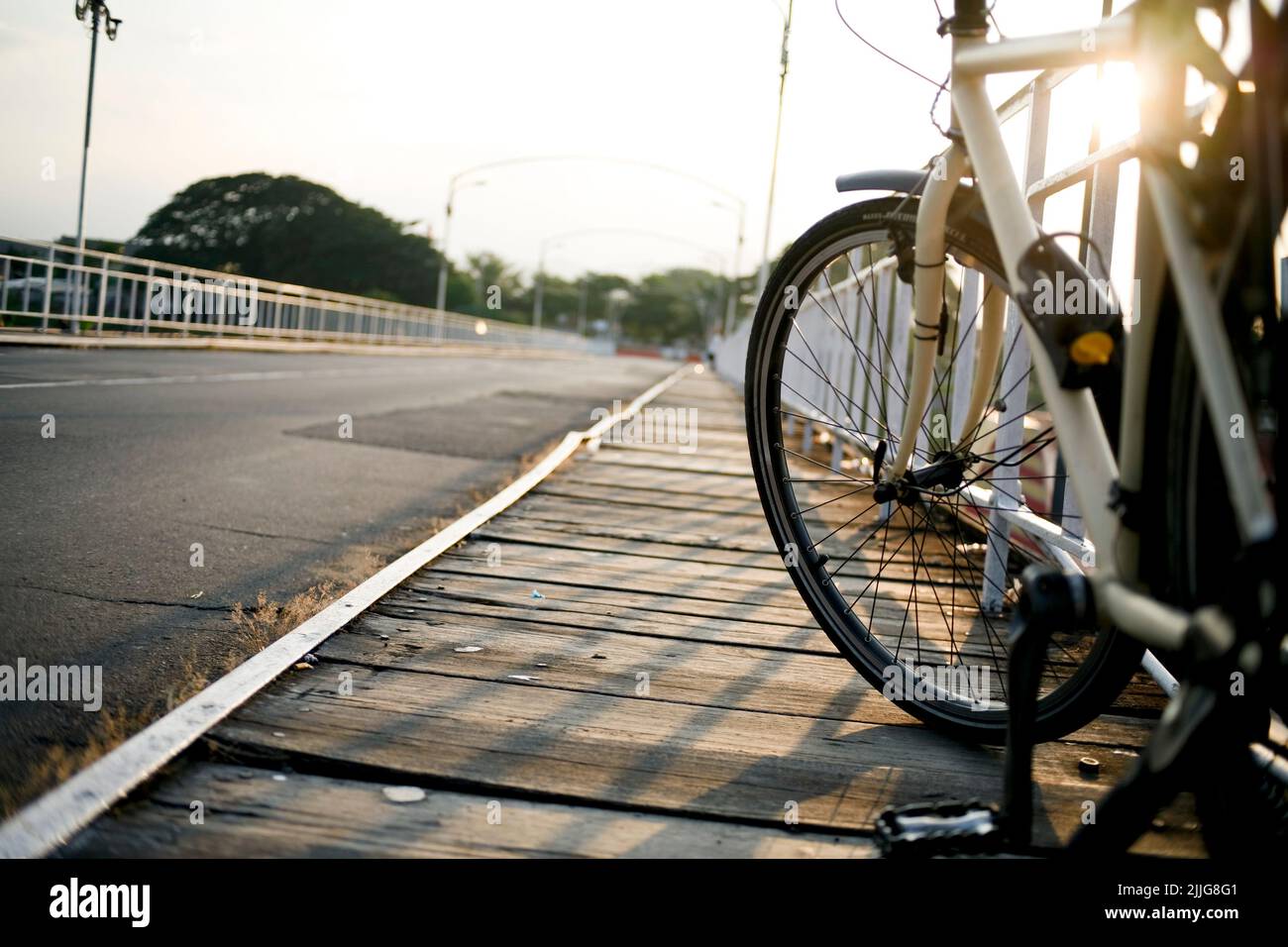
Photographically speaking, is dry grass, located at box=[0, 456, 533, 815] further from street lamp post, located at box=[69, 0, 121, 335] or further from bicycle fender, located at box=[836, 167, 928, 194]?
street lamp post, located at box=[69, 0, 121, 335]

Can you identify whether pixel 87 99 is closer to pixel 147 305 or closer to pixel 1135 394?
pixel 147 305

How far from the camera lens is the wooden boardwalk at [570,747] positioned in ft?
5.10

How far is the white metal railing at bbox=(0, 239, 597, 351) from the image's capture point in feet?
43.6

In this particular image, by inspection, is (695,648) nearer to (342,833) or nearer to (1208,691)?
(342,833)

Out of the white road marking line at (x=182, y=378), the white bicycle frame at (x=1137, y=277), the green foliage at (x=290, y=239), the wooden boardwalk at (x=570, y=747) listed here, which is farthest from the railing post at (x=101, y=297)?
the green foliage at (x=290, y=239)

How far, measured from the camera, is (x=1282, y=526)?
117 centimetres

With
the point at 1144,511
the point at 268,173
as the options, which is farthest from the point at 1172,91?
the point at 268,173

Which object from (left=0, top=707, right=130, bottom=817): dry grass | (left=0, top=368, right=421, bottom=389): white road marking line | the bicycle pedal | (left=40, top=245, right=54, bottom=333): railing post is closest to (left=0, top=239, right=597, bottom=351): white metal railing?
(left=40, top=245, right=54, bottom=333): railing post

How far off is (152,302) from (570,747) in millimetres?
17166

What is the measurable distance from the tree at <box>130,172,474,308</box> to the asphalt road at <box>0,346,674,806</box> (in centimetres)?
5869

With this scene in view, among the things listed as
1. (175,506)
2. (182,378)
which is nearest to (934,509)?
(175,506)

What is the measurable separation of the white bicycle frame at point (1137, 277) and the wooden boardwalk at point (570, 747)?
562 millimetres

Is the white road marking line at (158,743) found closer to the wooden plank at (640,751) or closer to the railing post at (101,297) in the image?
the wooden plank at (640,751)
